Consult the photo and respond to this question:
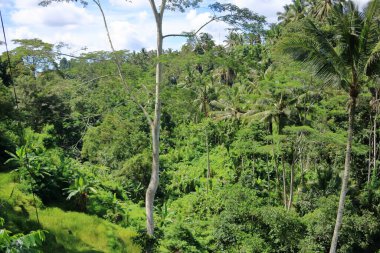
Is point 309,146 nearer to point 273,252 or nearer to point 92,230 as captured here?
point 273,252

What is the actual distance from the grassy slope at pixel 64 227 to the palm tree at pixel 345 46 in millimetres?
6156

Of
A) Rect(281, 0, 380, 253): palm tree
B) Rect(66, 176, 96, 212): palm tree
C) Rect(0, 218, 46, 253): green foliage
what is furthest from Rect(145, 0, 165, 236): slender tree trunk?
Rect(0, 218, 46, 253): green foliage

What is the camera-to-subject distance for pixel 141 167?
23.6m

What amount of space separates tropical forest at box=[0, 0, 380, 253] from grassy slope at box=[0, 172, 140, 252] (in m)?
0.04

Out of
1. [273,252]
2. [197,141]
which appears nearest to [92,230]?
[273,252]

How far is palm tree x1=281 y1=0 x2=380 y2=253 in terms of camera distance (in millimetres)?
7645

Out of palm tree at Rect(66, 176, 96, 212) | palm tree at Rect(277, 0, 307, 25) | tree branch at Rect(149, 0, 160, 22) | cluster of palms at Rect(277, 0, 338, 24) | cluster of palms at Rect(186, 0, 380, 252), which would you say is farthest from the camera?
palm tree at Rect(277, 0, 307, 25)

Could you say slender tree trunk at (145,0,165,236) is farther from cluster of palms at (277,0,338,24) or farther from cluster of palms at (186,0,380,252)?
cluster of palms at (277,0,338,24)

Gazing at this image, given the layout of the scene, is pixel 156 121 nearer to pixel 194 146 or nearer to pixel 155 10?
pixel 155 10

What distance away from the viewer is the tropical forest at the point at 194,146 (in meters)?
7.58

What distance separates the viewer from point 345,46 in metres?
7.89

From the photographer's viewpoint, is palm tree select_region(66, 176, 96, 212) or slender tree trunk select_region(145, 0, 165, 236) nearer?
slender tree trunk select_region(145, 0, 165, 236)

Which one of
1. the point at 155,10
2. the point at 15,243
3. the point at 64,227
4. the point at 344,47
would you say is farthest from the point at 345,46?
the point at 64,227

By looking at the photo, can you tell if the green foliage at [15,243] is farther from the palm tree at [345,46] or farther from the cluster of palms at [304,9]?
the cluster of palms at [304,9]
